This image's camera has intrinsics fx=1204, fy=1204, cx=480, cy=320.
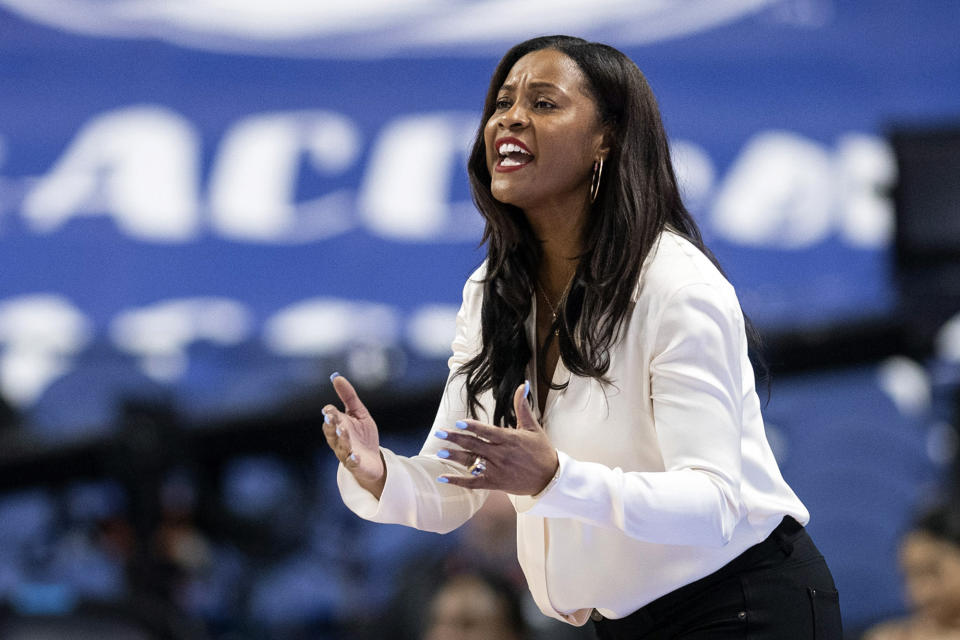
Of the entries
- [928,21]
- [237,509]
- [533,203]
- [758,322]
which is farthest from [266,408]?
[928,21]

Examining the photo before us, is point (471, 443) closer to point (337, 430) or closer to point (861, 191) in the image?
point (337, 430)

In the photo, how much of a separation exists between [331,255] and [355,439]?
3.45 meters

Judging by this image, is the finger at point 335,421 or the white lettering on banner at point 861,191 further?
the white lettering on banner at point 861,191

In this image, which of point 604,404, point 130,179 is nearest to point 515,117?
point 604,404

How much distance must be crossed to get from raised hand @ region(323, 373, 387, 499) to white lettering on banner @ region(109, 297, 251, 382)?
3.05 metres

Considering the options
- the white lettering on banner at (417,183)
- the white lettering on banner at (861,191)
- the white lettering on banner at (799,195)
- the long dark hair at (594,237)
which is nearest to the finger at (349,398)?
the long dark hair at (594,237)

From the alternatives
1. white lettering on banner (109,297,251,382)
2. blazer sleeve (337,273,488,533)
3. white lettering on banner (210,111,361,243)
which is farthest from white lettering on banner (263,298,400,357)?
blazer sleeve (337,273,488,533)

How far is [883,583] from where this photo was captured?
4.76m

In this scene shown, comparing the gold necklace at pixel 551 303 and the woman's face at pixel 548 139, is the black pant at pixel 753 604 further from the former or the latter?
the woman's face at pixel 548 139

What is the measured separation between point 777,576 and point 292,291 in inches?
143

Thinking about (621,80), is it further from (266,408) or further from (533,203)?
(266,408)

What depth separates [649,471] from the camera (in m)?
1.60

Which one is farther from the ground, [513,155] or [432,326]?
[513,155]

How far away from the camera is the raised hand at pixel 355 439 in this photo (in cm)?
168
